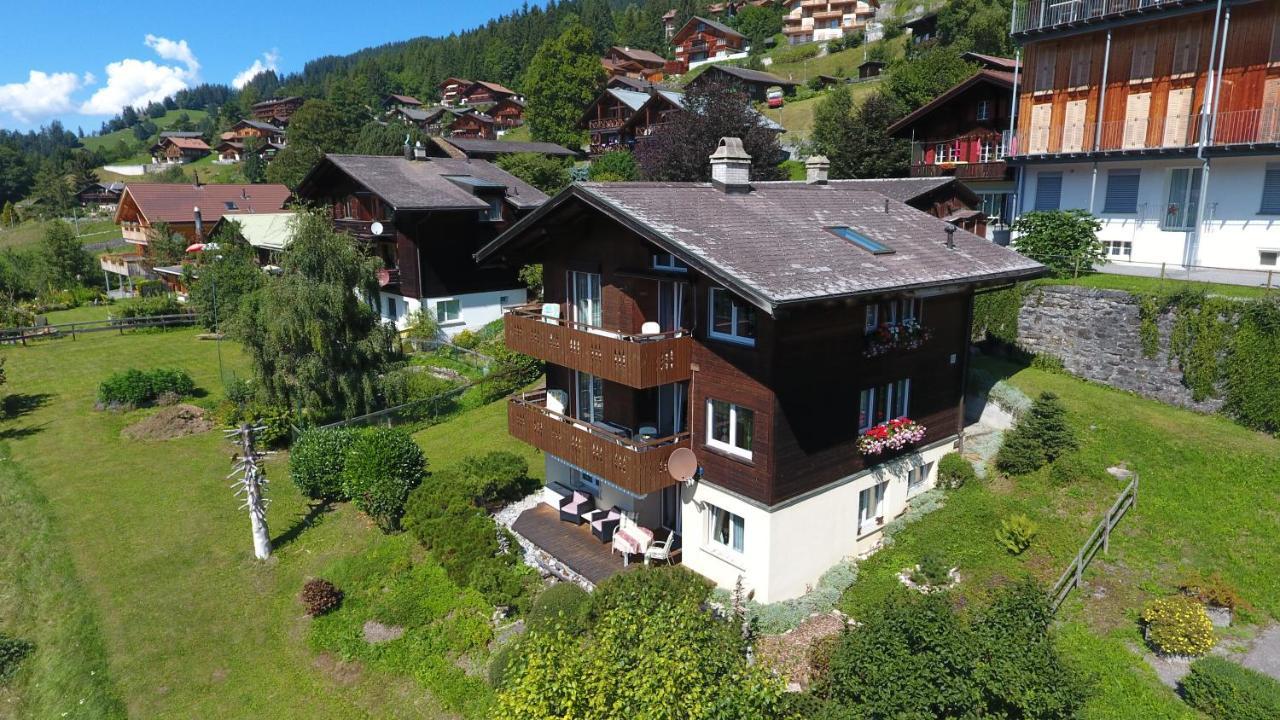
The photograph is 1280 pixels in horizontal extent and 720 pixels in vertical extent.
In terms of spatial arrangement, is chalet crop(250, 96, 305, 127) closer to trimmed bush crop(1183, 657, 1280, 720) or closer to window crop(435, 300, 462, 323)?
window crop(435, 300, 462, 323)

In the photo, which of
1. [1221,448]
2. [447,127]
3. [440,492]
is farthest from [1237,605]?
[447,127]

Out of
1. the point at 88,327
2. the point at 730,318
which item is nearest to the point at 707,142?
the point at 730,318

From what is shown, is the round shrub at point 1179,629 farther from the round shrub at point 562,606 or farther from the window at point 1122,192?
the window at point 1122,192

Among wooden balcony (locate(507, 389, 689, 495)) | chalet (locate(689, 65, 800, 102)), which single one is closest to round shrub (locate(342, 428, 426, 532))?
wooden balcony (locate(507, 389, 689, 495))

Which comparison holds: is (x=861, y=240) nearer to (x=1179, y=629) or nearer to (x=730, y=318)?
(x=730, y=318)

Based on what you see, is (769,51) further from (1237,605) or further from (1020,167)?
(1237,605)

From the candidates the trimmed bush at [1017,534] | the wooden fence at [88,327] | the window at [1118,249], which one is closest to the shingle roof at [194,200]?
the wooden fence at [88,327]
